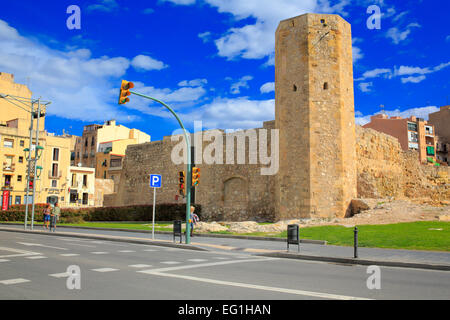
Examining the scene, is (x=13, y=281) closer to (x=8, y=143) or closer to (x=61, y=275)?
(x=61, y=275)

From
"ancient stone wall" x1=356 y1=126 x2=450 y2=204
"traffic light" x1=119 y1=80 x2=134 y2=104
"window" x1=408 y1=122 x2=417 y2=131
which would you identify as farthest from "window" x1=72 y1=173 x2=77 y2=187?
"window" x1=408 y1=122 x2=417 y2=131

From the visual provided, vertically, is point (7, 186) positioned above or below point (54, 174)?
below

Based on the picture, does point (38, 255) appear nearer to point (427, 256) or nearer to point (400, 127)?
point (427, 256)

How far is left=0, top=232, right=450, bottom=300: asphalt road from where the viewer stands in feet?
19.8

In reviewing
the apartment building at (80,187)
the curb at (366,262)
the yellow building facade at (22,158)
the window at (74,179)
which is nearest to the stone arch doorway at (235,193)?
the curb at (366,262)

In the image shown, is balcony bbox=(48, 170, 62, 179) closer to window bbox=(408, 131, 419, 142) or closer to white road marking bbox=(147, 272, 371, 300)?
white road marking bbox=(147, 272, 371, 300)

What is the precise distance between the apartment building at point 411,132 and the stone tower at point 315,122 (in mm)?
42479

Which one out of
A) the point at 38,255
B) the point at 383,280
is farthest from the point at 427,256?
the point at 38,255

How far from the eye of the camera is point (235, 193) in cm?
3172

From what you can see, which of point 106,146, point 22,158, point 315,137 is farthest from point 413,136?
point 22,158

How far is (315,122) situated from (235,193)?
9920 mm

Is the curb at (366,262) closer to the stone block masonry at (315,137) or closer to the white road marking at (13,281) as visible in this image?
the white road marking at (13,281)

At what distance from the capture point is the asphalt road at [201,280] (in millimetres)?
6027
